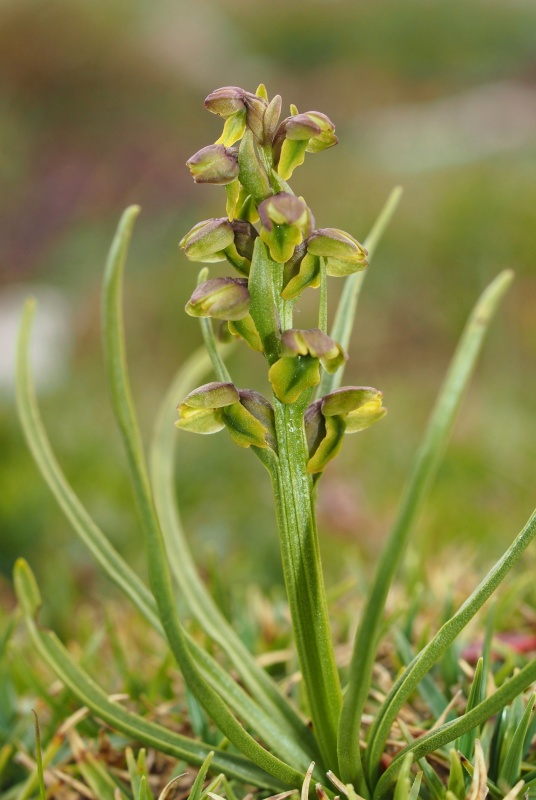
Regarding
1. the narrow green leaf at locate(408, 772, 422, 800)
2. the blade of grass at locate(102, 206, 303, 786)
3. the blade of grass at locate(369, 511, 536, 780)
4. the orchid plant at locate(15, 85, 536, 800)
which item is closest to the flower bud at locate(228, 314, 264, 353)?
the orchid plant at locate(15, 85, 536, 800)

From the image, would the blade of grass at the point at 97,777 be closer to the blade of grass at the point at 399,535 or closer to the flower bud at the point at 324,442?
the blade of grass at the point at 399,535

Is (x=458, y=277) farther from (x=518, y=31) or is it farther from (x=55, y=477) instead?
(x=518, y=31)

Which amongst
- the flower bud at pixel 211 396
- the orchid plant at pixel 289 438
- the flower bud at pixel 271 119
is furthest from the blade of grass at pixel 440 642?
the flower bud at pixel 271 119

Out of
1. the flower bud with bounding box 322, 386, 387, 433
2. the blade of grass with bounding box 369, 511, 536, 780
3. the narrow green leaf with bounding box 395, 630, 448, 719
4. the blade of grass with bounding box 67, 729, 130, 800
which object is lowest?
the blade of grass with bounding box 67, 729, 130, 800

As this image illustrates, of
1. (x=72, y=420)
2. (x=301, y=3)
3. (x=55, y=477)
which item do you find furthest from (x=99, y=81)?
(x=55, y=477)

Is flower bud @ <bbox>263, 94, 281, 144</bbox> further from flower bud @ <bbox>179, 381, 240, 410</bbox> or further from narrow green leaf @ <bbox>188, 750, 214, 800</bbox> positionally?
narrow green leaf @ <bbox>188, 750, 214, 800</bbox>

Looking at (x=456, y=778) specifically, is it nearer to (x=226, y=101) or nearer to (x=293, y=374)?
(x=293, y=374)

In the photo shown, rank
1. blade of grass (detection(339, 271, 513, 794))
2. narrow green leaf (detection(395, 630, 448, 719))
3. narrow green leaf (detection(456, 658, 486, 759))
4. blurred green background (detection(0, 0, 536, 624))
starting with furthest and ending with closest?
blurred green background (detection(0, 0, 536, 624))
narrow green leaf (detection(395, 630, 448, 719))
narrow green leaf (detection(456, 658, 486, 759))
blade of grass (detection(339, 271, 513, 794))
